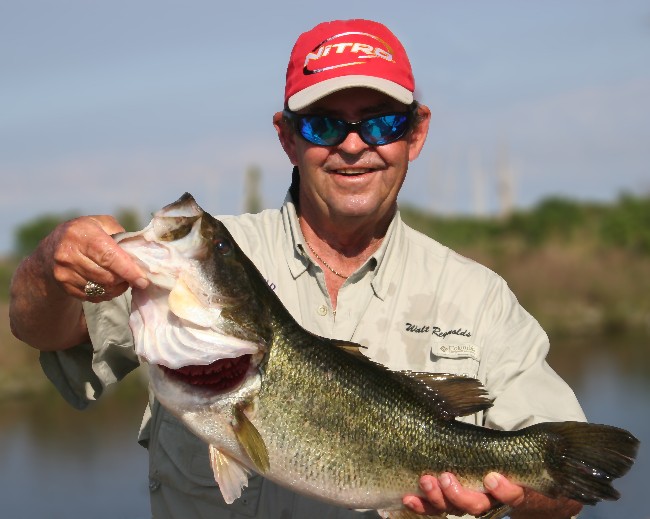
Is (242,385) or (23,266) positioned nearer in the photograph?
(242,385)

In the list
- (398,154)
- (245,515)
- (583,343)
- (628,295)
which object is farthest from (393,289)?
(628,295)

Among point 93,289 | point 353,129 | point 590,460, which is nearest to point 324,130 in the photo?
point 353,129

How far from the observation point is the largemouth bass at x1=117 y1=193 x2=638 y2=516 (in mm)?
2998

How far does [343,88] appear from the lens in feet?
13.3

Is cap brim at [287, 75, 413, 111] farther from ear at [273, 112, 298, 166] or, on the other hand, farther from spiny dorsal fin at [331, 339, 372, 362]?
spiny dorsal fin at [331, 339, 372, 362]

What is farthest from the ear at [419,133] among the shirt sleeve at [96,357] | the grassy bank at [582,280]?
the grassy bank at [582,280]

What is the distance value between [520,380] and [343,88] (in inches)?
55.1

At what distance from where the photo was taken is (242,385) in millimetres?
3102

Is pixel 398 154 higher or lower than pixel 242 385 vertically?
higher

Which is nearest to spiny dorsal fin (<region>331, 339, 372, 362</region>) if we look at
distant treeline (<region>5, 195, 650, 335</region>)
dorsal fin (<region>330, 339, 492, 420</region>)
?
dorsal fin (<region>330, 339, 492, 420</region>)

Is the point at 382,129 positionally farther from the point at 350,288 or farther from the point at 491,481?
the point at 491,481

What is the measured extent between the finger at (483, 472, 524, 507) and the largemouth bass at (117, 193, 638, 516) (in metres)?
0.02

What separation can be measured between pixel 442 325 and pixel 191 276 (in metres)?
1.38

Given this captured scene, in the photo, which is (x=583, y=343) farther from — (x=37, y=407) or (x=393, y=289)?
(x=393, y=289)
